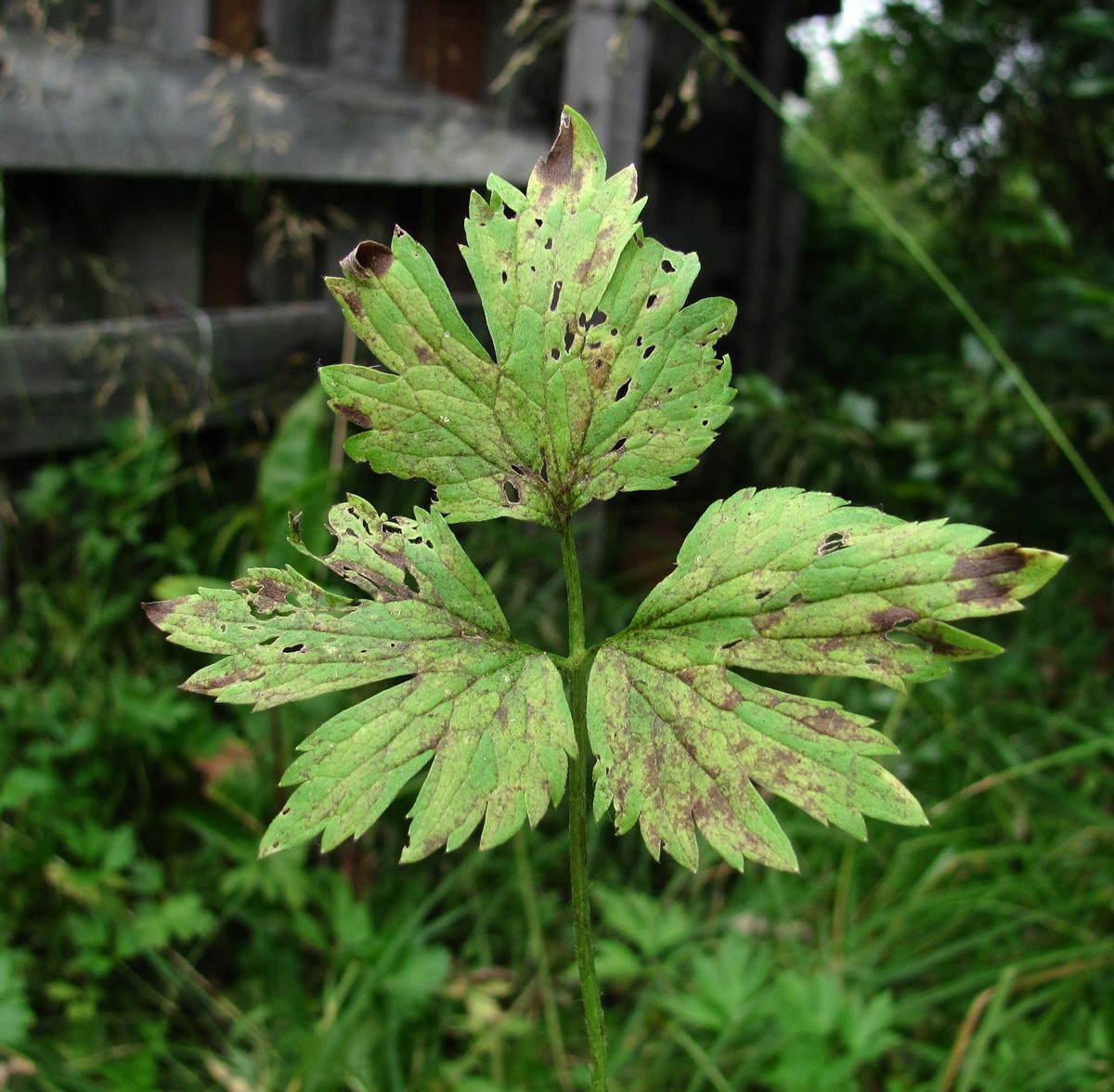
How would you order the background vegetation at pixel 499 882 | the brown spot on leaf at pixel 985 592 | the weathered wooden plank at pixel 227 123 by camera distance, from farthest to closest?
the weathered wooden plank at pixel 227 123 < the background vegetation at pixel 499 882 < the brown spot on leaf at pixel 985 592

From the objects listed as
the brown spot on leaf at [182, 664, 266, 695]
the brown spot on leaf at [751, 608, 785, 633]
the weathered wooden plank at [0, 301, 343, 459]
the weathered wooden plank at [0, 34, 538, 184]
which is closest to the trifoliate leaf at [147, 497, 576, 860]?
the brown spot on leaf at [182, 664, 266, 695]

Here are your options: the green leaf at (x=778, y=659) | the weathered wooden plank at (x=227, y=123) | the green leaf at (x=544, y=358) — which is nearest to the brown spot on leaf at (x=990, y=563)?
the green leaf at (x=778, y=659)

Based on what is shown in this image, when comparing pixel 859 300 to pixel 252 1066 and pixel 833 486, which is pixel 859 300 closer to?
pixel 833 486

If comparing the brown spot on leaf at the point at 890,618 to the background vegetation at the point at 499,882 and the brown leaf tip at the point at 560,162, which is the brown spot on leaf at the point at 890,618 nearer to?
the brown leaf tip at the point at 560,162

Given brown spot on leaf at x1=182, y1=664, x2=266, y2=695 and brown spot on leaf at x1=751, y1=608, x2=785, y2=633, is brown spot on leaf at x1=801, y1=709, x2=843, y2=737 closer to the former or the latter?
brown spot on leaf at x1=751, y1=608, x2=785, y2=633

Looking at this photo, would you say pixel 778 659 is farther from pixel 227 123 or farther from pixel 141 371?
pixel 227 123

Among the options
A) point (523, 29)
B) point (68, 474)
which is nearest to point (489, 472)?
point (68, 474)

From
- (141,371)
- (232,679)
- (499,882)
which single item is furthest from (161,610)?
(141,371)
